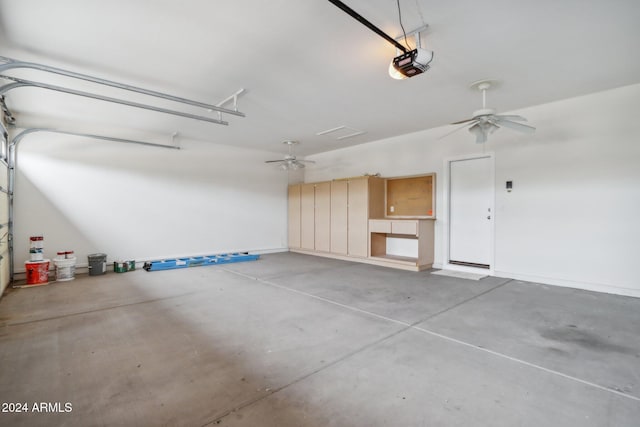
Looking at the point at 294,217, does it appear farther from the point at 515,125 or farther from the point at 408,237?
the point at 515,125

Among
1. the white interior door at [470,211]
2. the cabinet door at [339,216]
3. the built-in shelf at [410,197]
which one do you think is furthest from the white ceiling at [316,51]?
the cabinet door at [339,216]

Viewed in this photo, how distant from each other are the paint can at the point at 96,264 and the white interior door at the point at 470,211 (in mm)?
6606

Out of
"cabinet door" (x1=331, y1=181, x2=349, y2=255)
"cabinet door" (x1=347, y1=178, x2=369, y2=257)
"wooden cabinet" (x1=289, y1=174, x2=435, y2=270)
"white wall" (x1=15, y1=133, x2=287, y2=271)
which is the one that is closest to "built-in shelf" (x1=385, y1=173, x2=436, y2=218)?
"wooden cabinet" (x1=289, y1=174, x2=435, y2=270)

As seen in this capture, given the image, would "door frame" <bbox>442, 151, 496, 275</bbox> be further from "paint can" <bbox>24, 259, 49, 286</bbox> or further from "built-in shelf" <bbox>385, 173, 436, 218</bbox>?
"paint can" <bbox>24, 259, 49, 286</bbox>

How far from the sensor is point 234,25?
2.56 metres

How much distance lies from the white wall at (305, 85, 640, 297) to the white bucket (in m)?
7.23

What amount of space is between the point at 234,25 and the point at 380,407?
3.13 meters

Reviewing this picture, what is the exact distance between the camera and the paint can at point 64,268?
15.8ft

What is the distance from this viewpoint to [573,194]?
4.32m

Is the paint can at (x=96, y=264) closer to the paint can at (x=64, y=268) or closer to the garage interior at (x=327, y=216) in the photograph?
the garage interior at (x=327, y=216)

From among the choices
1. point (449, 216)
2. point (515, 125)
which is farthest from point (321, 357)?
point (449, 216)

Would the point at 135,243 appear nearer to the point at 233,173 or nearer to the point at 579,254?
the point at 233,173

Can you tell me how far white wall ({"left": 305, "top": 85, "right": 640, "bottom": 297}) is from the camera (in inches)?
155

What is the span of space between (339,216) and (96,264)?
4.95m
